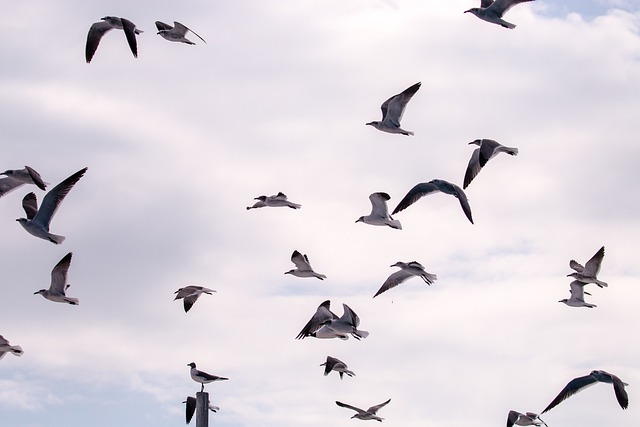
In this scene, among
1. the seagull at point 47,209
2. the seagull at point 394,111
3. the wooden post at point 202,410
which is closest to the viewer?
the wooden post at point 202,410

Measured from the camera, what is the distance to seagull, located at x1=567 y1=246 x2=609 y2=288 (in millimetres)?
33719

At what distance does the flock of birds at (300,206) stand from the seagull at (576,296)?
5.11 metres

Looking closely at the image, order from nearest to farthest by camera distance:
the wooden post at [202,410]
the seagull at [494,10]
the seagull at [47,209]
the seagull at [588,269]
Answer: the wooden post at [202,410], the seagull at [47,209], the seagull at [494,10], the seagull at [588,269]

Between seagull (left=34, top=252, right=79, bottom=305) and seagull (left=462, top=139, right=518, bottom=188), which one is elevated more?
seagull (left=462, top=139, right=518, bottom=188)

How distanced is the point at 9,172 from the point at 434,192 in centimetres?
909

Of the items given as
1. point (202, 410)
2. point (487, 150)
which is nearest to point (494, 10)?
point (487, 150)

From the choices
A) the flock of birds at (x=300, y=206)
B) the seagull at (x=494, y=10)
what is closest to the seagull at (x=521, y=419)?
the flock of birds at (x=300, y=206)

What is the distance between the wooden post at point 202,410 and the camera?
793 inches

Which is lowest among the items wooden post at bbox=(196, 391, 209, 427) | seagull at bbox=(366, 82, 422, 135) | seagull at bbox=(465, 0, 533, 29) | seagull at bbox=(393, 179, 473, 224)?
wooden post at bbox=(196, 391, 209, 427)

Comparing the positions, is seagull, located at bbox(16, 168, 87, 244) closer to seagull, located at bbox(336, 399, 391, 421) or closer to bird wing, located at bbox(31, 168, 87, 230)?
bird wing, located at bbox(31, 168, 87, 230)

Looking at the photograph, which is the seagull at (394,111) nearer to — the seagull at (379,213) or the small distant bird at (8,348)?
the seagull at (379,213)

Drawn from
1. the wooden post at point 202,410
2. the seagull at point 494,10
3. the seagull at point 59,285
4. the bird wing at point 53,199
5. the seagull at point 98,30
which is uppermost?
the seagull at point 98,30

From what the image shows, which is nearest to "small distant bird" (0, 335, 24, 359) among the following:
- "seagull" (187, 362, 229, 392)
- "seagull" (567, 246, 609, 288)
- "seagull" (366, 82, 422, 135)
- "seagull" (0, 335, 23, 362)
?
"seagull" (0, 335, 23, 362)

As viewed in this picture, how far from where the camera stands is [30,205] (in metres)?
28.0
